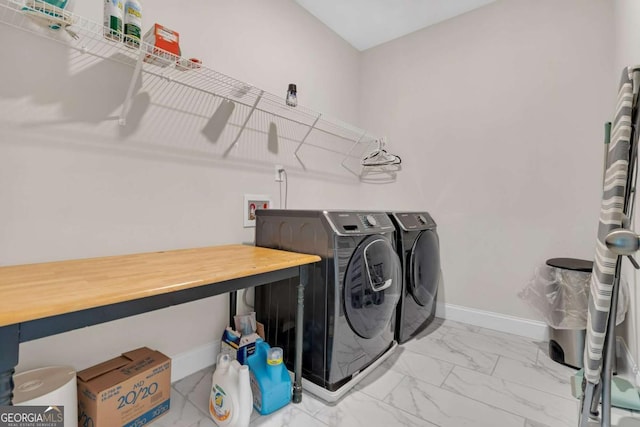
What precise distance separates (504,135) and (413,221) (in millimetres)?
1029

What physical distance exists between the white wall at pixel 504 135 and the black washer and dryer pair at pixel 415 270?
0.37 m

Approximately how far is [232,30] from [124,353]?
6.27 feet

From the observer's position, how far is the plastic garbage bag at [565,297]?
1.74 meters

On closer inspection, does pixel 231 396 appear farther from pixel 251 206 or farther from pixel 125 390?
pixel 251 206

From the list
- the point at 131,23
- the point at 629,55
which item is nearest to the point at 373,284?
the point at 131,23

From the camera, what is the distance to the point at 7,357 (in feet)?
2.19

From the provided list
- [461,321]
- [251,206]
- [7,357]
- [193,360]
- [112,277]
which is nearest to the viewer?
[7,357]

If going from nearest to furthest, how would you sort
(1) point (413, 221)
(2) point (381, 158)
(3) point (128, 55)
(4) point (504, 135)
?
(3) point (128, 55)
(1) point (413, 221)
(4) point (504, 135)
(2) point (381, 158)

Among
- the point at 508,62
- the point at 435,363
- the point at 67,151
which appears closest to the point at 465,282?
the point at 435,363

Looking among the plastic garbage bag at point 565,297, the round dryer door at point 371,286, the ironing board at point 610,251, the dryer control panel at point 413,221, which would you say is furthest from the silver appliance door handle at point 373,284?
the plastic garbage bag at point 565,297

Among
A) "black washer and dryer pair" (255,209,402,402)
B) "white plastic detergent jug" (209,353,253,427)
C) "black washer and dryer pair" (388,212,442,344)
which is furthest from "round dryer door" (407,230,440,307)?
"white plastic detergent jug" (209,353,253,427)

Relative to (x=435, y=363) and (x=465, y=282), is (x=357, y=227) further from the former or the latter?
(x=465, y=282)

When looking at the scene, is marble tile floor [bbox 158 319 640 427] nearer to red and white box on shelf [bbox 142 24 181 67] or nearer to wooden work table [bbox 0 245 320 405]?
wooden work table [bbox 0 245 320 405]

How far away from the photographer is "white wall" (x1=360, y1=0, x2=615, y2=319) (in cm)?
204
